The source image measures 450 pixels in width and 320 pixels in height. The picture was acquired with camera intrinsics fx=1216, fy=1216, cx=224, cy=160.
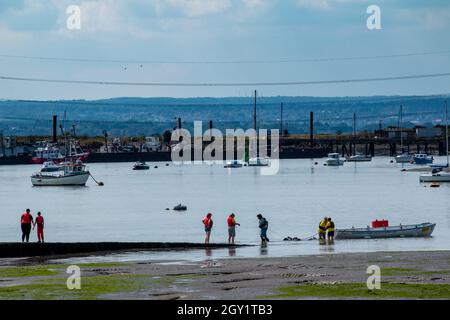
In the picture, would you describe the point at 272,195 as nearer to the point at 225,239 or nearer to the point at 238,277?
the point at 225,239

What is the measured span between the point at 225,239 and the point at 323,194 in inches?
2742

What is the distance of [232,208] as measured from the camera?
4564 inches

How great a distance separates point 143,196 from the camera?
477 ft

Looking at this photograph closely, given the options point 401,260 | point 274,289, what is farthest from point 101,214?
point 274,289

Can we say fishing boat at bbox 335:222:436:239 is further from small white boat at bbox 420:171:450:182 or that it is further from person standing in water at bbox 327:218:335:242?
small white boat at bbox 420:171:450:182

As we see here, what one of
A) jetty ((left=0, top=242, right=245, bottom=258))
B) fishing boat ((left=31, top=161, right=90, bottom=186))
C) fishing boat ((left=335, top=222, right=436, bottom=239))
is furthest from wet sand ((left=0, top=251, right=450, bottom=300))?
fishing boat ((left=31, top=161, right=90, bottom=186))

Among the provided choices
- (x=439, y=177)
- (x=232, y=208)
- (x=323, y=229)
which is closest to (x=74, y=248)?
(x=323, y=229)

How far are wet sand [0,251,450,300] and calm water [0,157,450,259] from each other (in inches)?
229

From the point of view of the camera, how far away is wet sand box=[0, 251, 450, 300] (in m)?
37.3

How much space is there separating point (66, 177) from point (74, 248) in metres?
120

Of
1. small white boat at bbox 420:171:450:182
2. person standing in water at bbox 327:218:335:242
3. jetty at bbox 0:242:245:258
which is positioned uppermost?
small white boat at bbox 420:171:450:182

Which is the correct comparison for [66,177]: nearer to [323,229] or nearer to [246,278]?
[323,229]

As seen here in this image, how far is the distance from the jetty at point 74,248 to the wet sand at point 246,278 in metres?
2.24

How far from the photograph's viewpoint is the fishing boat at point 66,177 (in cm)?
17312
